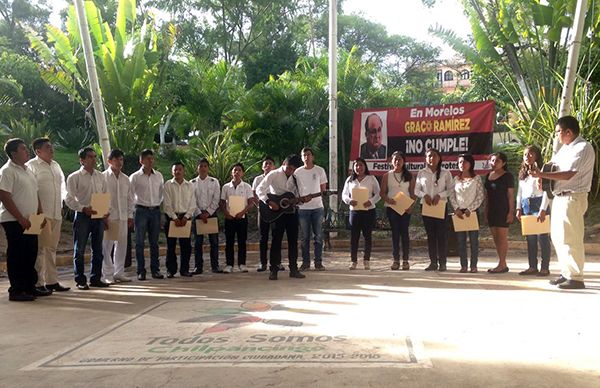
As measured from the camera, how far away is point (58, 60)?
544 inches

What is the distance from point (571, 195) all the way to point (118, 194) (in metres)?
5.56

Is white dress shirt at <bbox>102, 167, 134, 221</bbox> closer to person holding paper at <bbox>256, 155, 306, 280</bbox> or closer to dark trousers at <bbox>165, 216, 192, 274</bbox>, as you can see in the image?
dark trousers at <bbox>165, 216, 192, 274</bbox>

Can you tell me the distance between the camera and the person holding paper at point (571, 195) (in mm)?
5957

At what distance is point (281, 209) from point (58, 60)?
29.6ft

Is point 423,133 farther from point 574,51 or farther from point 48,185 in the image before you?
point 48,185

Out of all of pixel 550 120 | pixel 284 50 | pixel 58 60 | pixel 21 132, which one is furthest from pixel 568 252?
pixel 284 50

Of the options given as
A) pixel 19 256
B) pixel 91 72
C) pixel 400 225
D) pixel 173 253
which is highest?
pixel 91 72

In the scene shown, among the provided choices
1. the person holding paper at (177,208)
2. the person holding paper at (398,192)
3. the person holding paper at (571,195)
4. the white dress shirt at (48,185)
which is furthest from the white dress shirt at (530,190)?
the white dress shirt at (48,185)

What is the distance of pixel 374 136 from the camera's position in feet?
38.1

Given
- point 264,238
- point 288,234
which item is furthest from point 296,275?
point 264,238

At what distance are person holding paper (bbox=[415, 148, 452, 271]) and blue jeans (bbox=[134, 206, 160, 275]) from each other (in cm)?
377

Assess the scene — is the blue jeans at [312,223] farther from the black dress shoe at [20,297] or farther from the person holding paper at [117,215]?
the black dress shoe at [20,297]

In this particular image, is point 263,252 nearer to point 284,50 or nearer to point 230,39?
point 284,50

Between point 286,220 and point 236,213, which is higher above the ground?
point 236,213
